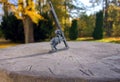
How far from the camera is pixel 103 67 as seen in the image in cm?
284

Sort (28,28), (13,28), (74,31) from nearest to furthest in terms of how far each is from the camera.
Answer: (28,28) → (13,28) → (74,31)

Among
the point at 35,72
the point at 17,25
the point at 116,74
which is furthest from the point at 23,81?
the point at 17,25

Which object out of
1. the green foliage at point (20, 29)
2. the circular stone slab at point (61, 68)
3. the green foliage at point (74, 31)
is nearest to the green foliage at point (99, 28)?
the green foliage at point (74, 31)

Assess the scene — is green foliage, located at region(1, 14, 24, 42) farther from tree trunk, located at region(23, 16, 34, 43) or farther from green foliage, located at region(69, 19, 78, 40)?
green foliage, located at region(69, 19, 78, 40)

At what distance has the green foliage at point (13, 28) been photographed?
13.9 m

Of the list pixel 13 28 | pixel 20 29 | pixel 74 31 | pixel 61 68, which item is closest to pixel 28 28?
pixel 20 29

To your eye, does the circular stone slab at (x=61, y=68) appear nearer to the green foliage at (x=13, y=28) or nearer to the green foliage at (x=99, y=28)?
the green foliage at (x=13, y=28)

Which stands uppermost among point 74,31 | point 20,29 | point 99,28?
point 20,29

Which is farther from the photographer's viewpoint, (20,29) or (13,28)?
(13,28)

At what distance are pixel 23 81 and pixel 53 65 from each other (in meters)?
0.48

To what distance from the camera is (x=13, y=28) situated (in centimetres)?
1401

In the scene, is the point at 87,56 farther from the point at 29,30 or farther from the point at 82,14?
the point at 82,14

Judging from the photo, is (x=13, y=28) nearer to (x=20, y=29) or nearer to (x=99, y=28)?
(x=20, y=29)

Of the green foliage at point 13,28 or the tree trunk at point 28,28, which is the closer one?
the tree trunk at point 28,28
